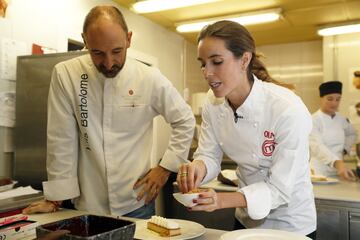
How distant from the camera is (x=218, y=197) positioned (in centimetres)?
111

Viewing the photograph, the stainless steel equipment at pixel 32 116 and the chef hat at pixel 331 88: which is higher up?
the chef hat at pixel 331 88

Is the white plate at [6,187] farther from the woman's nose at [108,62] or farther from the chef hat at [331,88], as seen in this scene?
the chef hat at [331,88]

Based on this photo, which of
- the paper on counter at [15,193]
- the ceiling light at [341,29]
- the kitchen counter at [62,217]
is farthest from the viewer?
the ceiling light at [341,29]

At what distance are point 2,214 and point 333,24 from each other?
161 inches

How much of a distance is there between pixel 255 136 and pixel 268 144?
6 centimetres

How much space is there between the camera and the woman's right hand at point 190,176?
1259 millimetres

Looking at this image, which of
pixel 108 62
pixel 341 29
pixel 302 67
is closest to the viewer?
pixel 108 62

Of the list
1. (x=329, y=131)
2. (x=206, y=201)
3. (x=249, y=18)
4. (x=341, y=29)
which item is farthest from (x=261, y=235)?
(x=341, y=29)

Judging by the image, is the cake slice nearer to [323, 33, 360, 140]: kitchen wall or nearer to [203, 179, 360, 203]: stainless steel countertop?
[203, 179, 360, 203]: stainless steel countertop

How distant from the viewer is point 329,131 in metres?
3.74

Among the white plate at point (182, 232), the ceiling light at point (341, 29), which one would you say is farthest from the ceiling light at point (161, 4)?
the white plate at point (182, 232)

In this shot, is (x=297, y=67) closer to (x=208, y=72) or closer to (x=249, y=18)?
(x=249, y=18)

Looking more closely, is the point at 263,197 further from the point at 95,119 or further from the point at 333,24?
the point at 333,24

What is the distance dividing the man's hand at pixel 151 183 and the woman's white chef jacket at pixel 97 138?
0.03 m
